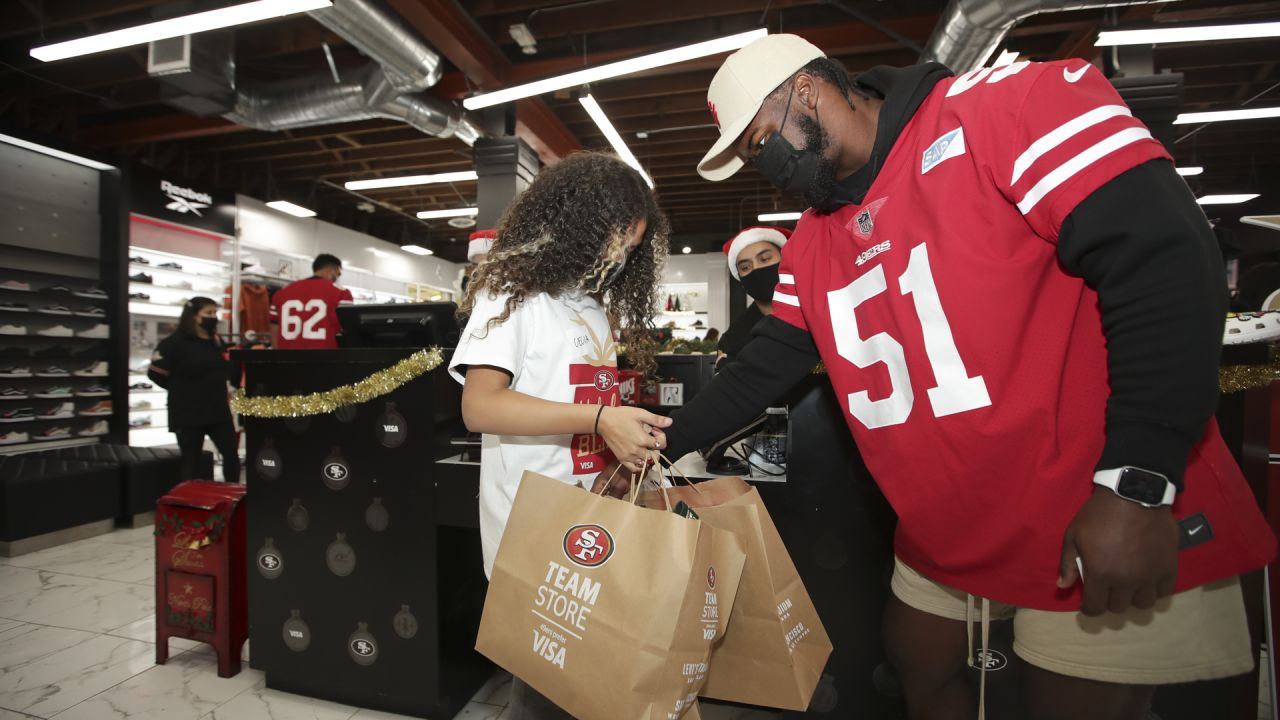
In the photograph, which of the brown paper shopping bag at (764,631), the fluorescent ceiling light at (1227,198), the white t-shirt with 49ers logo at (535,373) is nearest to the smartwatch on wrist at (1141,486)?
the brown paper shopping bag at (764,631)

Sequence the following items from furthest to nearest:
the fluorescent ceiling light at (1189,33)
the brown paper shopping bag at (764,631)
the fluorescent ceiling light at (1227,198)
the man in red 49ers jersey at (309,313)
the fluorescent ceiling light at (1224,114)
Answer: the fluorescent ceiling light at (1227,198), the fluorescent ceiling light at (1224,114), the man in red 49ers jersey at (309,313), the fluorescent ceiling light at (1189,33), the brown paper shopping bag at (764,631)

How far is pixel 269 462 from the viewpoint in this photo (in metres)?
2.35

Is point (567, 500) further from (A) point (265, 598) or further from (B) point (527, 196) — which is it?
(A) point (265, 598)

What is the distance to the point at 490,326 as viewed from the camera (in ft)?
3.90

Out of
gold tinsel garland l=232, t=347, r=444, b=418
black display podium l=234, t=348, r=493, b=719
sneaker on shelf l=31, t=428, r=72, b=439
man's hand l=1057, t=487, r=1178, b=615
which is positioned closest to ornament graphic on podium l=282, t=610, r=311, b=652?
black display podium l=234, t=348, r=493, b=719

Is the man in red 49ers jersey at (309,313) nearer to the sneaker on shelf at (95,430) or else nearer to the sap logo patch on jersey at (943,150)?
the sneaker on shelf at (95,430)

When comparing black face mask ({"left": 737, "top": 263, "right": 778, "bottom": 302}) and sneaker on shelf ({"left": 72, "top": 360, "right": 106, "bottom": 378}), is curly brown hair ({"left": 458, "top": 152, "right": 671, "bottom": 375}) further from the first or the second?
sneaker on shelf ({"left": 72, "top": 360, "right": 106, "bottom": 378})

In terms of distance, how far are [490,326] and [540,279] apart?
16 centimetres

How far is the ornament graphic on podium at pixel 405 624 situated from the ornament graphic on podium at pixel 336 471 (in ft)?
1.70

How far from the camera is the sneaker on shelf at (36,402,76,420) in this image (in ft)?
19.5

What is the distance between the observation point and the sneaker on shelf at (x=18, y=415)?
5.66 meters

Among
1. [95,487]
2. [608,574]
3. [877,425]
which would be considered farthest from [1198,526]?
[95,487]

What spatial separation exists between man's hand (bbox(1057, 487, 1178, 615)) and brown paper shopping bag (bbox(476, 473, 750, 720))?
18.3 inches

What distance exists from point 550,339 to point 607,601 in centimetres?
55
